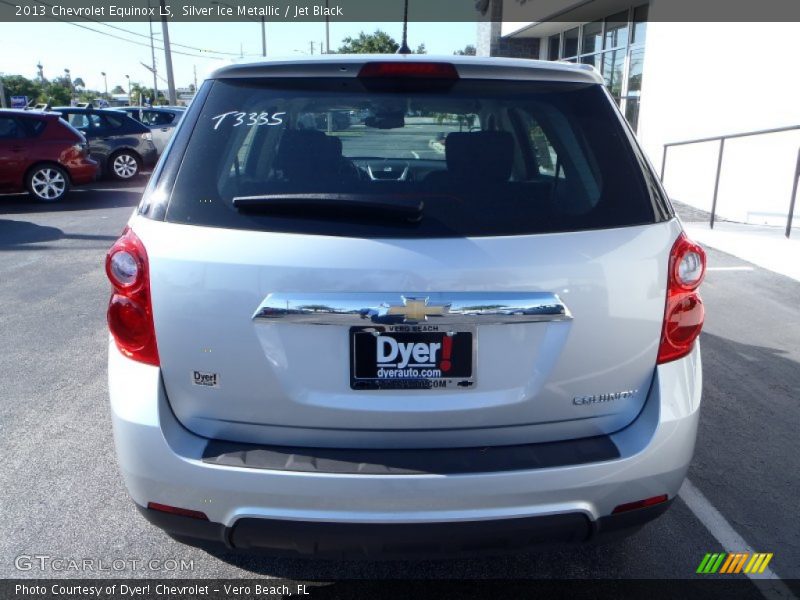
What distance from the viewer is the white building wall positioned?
33.5ft

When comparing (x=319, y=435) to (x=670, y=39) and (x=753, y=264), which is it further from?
(x=670, y=39)

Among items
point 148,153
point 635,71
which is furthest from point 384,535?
point 148,153

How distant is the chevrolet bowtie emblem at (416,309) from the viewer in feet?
6.72

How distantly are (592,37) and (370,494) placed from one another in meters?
20.1

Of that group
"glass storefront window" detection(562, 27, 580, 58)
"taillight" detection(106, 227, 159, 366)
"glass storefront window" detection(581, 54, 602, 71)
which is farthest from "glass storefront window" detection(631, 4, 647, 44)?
"taillight" detection(106, 227, 159, 366)

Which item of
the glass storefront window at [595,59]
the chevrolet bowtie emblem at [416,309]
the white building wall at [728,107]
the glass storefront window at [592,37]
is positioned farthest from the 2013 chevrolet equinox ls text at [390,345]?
the glass storefront window at [592,37]

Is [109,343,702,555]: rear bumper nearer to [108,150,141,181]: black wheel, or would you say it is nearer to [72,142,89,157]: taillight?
[72,142,89,157]: taillight

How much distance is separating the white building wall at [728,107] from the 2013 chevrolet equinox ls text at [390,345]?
9.02m

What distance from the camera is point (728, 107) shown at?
11.6 metres

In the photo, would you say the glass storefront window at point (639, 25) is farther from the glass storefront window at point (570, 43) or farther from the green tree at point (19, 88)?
the green tree at point (19, 88)

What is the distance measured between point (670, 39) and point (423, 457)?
13519 millimetres

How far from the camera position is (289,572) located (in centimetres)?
279

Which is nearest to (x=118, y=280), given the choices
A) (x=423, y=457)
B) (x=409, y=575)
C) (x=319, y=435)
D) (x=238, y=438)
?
(x=238, y=438)

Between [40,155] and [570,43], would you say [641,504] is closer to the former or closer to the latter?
[40,155]
